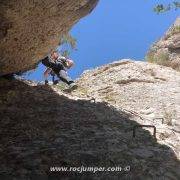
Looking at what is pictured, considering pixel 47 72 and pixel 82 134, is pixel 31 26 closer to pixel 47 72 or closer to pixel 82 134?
pixel 82 134

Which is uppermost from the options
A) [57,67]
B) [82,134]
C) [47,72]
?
[47,72]

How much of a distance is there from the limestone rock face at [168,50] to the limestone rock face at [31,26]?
9679 millimetres

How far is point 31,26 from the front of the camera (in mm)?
11211

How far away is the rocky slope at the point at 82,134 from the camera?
Answer: 8641mm

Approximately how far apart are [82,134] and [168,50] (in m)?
13.8

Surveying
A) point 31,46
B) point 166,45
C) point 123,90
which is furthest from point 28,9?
point 166,45

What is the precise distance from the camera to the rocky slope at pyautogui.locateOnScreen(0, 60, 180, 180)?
8.64 meters

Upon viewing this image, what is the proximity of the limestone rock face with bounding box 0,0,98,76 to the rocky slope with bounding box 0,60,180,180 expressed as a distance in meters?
0.89

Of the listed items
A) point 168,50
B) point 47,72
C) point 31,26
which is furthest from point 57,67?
point 168,50

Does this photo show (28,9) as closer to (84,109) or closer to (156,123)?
(84,109)

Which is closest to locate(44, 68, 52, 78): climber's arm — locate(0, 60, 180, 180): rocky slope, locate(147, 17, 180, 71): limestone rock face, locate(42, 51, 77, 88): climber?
locate(42, 51, 77, 88): climber

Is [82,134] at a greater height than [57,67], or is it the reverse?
[57,67]

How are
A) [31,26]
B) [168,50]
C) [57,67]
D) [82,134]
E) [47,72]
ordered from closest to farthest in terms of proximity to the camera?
1. [82,134]
2. [31,26]
3. [57,67]
4. [47,72]
5. [168,50]

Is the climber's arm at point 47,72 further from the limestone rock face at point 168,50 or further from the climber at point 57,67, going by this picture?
the limestone rock face at point 168,50
